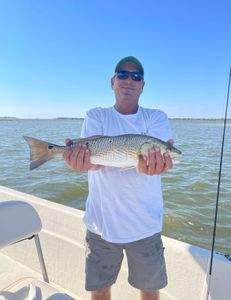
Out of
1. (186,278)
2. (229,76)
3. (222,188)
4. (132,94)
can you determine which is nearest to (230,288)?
(186,278)

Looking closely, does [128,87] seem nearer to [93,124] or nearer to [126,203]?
[93,124]

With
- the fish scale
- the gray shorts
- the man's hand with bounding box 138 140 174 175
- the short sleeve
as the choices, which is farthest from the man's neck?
the gray shorts

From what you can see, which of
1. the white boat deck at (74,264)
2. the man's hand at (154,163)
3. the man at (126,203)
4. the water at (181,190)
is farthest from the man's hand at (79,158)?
the water at (181,190)

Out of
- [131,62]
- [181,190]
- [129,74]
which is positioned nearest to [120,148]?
[129,74]

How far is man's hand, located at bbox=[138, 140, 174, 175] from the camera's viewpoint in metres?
1.96

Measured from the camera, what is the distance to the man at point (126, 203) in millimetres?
2055

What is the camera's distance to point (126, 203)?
207 cm

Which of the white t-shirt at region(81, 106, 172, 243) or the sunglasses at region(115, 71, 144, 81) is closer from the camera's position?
the white t-shirt at region(81, 106, 172, 243)

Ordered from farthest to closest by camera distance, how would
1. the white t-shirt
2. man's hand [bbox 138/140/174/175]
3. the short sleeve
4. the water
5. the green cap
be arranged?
the water
the green cap
the short sleeve
the white t-shirt
man's hand [bbox 138/140/174/175]

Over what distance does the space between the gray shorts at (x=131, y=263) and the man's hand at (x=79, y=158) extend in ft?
1.63

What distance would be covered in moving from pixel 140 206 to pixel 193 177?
7298 millimetres

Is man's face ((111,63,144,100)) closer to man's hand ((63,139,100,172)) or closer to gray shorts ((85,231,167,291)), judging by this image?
man's hand ((63,139,100,172))

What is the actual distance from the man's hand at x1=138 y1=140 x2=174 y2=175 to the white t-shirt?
5.2 inches

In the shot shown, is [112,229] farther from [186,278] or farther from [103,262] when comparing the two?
[186,278]
